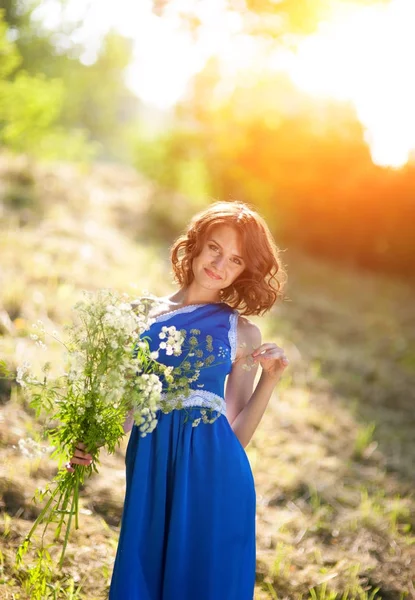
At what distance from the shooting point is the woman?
2186 mm

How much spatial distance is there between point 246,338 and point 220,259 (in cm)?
33

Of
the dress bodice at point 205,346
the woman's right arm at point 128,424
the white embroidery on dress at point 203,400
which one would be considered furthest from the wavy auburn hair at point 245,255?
the woman's right arm at point 128,424

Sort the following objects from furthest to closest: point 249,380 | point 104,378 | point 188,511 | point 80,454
→ point 249,380
point 188,511
point 80,454
point 104,378

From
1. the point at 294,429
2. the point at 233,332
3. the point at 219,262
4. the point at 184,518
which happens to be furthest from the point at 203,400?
the point at 294,429

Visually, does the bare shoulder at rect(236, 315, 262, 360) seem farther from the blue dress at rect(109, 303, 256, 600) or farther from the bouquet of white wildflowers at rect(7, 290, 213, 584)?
the bouquet of white wildflowers at rect(7, 290, 213, 584)

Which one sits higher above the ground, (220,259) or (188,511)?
(220,259)

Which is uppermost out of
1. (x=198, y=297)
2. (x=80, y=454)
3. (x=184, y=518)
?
(x=198, y=297)

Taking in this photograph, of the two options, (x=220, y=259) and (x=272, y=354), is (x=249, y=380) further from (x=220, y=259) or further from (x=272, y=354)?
(x=220, y=259)

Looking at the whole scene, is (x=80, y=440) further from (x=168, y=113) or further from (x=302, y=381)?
(x=168, y=113)

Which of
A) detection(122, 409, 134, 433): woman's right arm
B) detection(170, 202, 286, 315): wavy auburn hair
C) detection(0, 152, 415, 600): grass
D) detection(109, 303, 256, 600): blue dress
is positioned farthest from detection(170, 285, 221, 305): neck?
detection(0, 152, 415, 600): grass

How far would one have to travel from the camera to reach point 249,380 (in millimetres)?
2457

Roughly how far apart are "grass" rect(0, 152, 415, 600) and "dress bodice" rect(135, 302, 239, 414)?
1.01 meters

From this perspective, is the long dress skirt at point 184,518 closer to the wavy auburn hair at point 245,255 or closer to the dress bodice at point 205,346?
the dress bodice at point 205,346

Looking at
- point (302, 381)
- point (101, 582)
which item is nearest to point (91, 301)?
point (101, 582)
